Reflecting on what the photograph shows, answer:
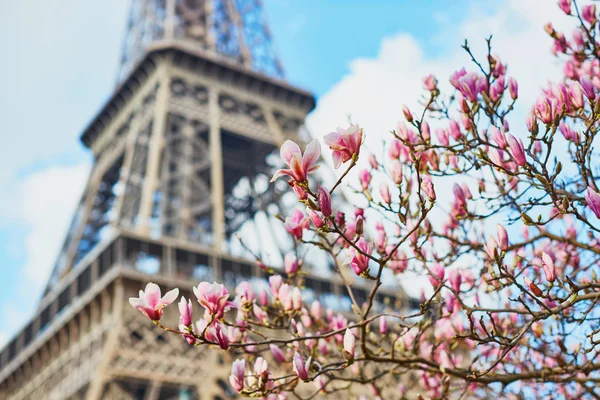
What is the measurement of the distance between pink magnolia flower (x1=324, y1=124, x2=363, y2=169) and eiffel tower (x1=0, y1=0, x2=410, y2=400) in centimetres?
1401

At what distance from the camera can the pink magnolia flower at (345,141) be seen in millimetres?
3035

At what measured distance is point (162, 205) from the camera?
75.6 ft

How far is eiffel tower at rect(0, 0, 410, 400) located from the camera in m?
17.6

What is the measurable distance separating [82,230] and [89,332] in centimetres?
860

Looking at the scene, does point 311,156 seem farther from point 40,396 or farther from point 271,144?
point 271,144

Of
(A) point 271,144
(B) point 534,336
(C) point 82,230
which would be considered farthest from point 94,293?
(B) point 534,336

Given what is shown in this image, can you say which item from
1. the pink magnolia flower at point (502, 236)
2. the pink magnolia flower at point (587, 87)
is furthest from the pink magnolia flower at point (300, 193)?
the pink magnolia flower at point (587, 87)

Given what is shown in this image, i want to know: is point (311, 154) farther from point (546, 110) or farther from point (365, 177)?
point (365, 177)

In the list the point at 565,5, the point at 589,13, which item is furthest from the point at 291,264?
the point at 589,13

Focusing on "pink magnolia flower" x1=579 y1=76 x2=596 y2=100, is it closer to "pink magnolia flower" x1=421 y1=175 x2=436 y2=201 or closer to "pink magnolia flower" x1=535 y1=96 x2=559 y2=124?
"pink magnolia flower" x1=535 y1=96 x2=559 y2=124

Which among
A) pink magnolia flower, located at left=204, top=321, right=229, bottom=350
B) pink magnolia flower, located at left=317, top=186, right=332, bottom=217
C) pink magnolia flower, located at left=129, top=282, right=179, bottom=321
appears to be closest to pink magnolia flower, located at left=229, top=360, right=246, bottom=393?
pink magnolia flower, located at left=204, top=321, right=229, bottom=350

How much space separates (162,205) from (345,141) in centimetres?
2060

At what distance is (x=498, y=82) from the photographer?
520 centimetres

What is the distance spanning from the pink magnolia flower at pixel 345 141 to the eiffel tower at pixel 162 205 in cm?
1401
